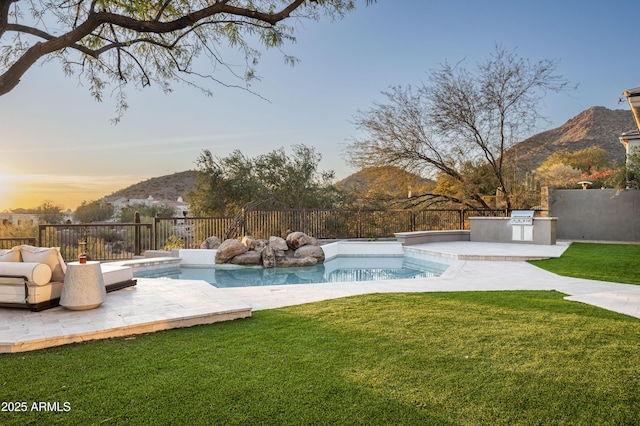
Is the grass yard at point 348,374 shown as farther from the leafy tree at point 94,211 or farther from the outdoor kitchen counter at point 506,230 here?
the leafy tree at point 94,211

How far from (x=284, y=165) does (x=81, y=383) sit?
18.4 metres

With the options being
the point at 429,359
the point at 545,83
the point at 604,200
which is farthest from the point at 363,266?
the point at 545,83

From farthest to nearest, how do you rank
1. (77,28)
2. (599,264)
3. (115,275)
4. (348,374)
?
(599,264) < (115,275) < (77,28) < (348,374)

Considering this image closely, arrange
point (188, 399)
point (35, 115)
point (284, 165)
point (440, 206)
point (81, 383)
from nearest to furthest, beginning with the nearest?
point (188, 399), point (81, 383), point (35, 115), point (440, 206), point (284, 165)

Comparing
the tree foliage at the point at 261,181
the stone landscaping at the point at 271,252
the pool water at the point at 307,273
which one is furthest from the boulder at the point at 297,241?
the tree foliage at the point at 261,181

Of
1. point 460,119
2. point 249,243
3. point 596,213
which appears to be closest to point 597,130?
point 596,213

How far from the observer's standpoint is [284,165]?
68.7 ft

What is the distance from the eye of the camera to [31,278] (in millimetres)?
4359

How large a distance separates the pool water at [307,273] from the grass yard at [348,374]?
4.57 m

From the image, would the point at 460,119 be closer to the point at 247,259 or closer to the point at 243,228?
the point at 243,228

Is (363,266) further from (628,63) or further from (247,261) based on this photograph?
(628,63)

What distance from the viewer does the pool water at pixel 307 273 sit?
359 inches

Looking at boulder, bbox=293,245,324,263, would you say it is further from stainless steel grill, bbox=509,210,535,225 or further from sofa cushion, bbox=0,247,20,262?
sofa cushion, bbox=0,247,20,262

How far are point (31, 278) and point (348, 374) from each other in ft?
11.6
